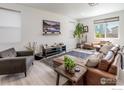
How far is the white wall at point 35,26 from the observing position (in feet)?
12.1

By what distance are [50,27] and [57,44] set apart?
84cm

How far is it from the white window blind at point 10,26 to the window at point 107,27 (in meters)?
4.25

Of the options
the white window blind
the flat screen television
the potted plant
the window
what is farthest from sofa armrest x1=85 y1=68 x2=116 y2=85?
the potted plant

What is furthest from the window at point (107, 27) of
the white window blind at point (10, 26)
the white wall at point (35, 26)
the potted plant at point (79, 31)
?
the white window blind at point (10, 26)

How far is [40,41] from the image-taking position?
14.6ft

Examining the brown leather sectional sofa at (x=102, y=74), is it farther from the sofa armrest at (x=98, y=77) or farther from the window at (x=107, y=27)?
the window at (x=107, y=27)

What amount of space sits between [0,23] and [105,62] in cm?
311

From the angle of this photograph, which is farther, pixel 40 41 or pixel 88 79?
pixel 40 41

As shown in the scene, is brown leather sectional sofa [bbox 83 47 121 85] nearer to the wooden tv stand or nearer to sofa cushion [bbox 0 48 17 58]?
sofa cushion [bbox 0 48 17 58]

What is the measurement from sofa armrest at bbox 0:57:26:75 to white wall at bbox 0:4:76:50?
47.5 inches

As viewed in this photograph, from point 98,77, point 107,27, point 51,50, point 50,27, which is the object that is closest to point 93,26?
point 107,27

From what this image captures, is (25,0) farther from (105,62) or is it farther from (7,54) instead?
(7,54)

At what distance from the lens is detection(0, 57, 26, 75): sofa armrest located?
90.4 inches
